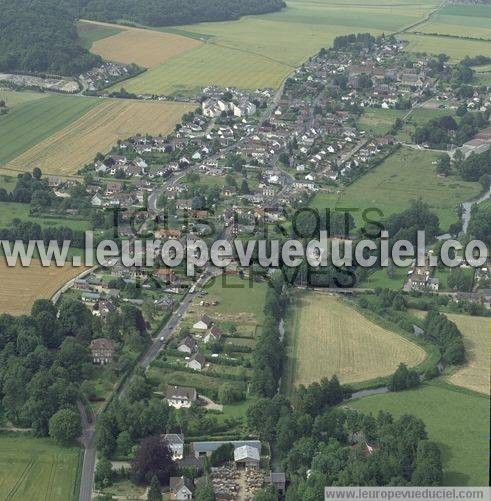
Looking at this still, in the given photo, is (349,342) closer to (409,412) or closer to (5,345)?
(409,412)

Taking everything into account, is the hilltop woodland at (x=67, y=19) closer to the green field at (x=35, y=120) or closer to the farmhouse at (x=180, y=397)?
the green field at (x=35, y=120)

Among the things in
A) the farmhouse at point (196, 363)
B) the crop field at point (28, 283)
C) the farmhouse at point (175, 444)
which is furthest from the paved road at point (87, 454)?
the crop field at point (28, 283)

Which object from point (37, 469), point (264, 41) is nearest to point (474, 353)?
point (37, 469)

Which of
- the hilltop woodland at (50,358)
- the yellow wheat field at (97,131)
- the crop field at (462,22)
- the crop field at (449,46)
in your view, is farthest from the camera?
the crop field at (462,22)

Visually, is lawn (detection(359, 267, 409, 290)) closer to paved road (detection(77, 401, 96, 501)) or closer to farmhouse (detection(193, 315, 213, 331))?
farmhouse (detection(193, 315, 213, 331))

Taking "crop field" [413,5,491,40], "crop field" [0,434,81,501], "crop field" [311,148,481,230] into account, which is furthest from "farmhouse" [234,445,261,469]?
"crop field" [413,5,491,40]

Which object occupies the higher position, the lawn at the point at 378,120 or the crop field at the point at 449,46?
the crop field at the point at 449,46

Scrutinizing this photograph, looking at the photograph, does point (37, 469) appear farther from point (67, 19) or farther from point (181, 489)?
point (67, 19)
